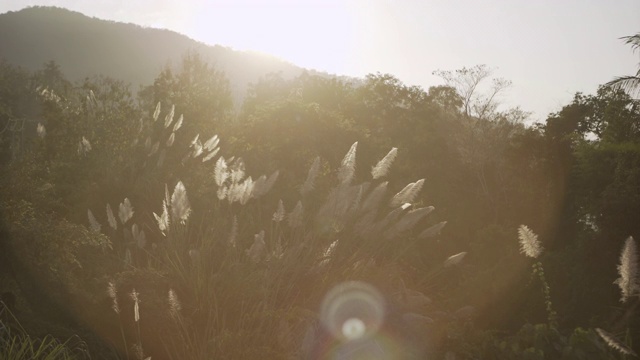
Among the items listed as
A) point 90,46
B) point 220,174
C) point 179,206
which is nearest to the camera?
point 179,206

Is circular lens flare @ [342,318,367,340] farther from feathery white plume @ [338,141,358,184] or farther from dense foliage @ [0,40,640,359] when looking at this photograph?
feathery white plume @ [338,141,358,184]

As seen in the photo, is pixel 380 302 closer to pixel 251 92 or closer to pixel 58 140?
pixel 58 140

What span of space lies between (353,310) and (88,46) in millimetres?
126031

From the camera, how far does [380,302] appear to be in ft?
23.7

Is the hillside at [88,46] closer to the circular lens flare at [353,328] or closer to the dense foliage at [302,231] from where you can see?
the dense foliage at [302,231]

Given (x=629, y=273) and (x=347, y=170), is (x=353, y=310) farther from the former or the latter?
(x=629, y=273)

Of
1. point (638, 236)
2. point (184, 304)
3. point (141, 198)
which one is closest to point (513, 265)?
point (638, 236)

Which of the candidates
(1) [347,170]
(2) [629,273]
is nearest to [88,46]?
(1) [347,170]

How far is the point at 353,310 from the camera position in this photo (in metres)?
6.81

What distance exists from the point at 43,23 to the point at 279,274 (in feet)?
454

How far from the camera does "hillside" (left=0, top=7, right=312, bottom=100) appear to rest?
10756cm

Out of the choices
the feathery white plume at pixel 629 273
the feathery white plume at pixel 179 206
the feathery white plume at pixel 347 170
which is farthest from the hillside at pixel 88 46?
the feathery white plume at pixel 629 273

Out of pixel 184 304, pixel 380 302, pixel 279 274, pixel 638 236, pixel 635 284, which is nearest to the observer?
pixel 635 284

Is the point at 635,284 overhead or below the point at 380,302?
overhead
